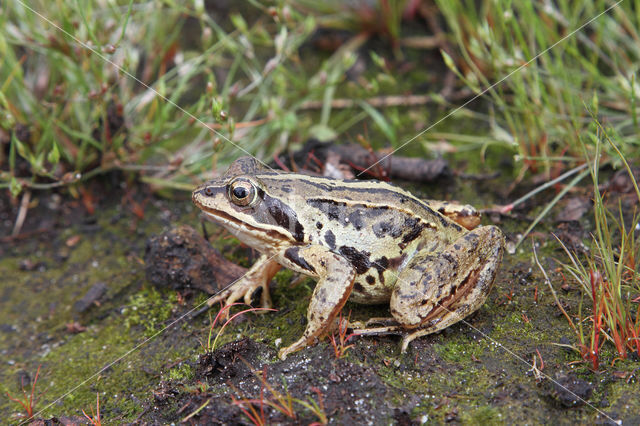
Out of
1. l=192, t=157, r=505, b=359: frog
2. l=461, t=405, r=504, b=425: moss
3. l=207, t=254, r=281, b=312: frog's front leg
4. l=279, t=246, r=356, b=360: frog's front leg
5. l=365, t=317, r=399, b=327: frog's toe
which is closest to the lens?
l=461, t=405, r=504, b=425: moss

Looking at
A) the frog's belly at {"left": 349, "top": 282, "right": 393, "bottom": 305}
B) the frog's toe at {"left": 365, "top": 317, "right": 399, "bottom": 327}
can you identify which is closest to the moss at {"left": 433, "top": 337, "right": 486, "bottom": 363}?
the frog's toe at {"left": 365, "top": 317, "right": 399, "bottom": 327}

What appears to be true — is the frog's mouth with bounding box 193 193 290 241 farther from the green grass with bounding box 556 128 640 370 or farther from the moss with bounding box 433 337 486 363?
the green grass with bounding box 556 128 640 370

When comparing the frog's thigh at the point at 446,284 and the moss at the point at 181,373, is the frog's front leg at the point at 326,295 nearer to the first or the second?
the frog's thigh at the point at 446,284

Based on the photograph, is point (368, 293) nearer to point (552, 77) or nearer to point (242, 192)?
point (242, 192)

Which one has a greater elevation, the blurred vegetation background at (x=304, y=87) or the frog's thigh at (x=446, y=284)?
the blurred vegetation background at (x=304, y=87)

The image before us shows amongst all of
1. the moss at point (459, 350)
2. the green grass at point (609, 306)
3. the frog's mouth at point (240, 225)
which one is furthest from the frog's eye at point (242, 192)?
the green grass at point (609, 306)
